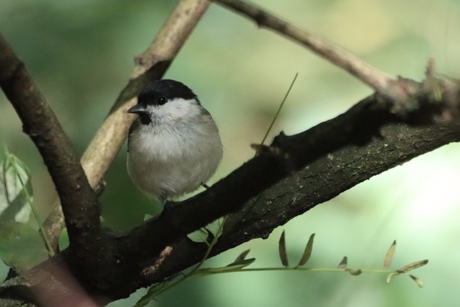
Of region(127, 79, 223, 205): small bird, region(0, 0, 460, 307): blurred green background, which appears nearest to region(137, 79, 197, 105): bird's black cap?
region(127, 79, 223, 205): small bird

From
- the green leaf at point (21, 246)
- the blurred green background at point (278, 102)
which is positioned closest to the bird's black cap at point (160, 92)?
the blurred green background at point (278, 102)

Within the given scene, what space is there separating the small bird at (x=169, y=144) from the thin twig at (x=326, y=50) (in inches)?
23.4

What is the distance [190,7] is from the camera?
3.86ft

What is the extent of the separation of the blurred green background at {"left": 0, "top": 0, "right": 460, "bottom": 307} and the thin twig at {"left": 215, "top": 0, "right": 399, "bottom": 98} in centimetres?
62

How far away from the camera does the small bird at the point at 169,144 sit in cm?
104

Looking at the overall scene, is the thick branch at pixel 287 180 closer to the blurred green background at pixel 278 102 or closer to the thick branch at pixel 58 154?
the thick branch at pixel 58 154

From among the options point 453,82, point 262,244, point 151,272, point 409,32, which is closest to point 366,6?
point 409,32

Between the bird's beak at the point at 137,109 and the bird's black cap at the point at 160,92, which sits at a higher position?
the bird's black cap at the point at 160,92

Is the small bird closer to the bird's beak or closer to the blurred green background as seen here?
the bird's beak

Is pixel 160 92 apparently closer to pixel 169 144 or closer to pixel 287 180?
pixel 169 144

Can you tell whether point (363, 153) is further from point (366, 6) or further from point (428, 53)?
point (366, 6)

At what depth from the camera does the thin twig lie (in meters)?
0.42

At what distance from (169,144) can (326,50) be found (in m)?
0.67

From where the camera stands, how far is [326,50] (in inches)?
16.9
